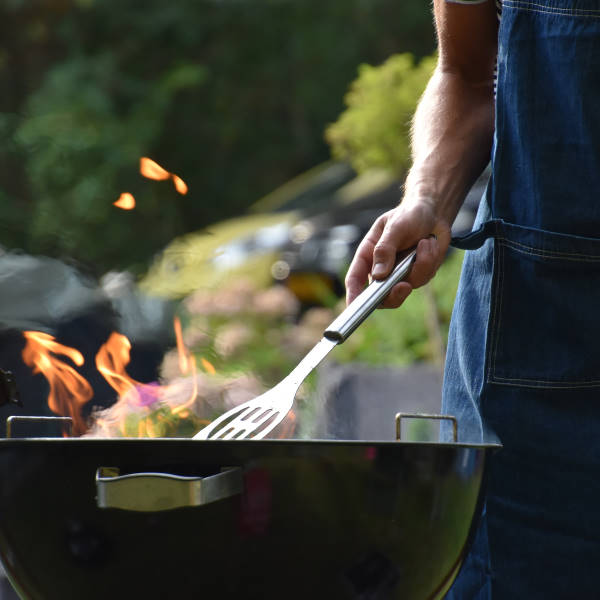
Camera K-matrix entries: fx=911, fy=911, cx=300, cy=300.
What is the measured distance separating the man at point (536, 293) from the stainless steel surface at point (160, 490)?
0.32 meters

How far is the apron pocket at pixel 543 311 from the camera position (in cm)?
100

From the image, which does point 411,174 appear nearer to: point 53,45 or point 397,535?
point 397,535

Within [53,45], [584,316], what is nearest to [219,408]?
[584,316]

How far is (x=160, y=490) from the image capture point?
0.75 metres

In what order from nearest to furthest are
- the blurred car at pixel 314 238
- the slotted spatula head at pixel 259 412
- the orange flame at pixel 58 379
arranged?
1. the slotted spatula head at pixel 259 412
2. the orange flame at pixel 58 379
3. the blurred car at pixel 314 238

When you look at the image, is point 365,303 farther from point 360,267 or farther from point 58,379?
point 58,379

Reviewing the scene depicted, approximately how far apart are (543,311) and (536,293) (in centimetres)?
2

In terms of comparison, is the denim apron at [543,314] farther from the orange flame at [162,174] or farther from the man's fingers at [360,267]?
the orange flame at [162,174]

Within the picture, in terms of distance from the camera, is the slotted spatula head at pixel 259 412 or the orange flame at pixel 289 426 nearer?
the slotted spatula head at pixel 259 412

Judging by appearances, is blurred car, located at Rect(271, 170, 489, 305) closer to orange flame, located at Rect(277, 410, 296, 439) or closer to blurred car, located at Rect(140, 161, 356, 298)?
blurred car, located at Rect(140, 161, 356, 298)

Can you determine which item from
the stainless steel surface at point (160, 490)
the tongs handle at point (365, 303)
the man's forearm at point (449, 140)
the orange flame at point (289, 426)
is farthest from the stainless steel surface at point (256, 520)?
the orange flame at point (289, 426)

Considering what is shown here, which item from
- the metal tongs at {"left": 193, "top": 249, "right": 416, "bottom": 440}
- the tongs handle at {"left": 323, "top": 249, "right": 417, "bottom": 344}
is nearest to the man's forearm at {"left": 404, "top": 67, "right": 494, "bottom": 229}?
the tongs handle at {"left": 323, "top": 249, "right": 417, "bottom": 344}

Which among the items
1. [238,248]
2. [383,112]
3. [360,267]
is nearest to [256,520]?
[360,267]

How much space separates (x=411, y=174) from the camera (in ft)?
3.70
